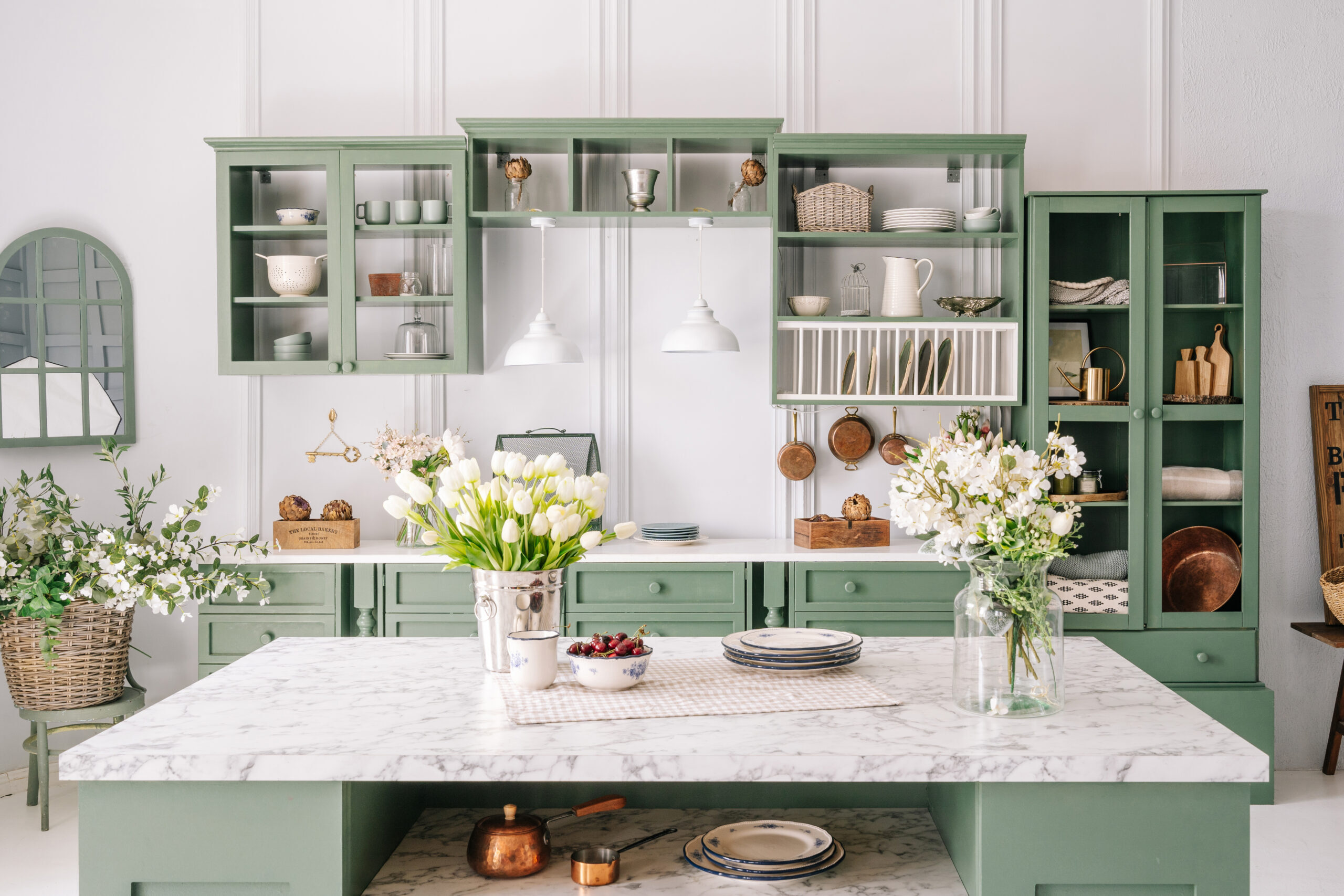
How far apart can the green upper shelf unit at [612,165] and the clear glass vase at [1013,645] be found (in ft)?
8.08

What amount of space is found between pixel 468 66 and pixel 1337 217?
147 inches

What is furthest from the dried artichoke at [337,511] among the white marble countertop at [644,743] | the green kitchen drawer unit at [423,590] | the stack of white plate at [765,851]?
the stack of white plate at [765,851]

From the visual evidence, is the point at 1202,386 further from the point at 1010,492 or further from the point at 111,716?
the point at 111,716

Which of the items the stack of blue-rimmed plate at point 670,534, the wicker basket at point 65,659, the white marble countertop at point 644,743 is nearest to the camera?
the white marble countertop at point 644,743

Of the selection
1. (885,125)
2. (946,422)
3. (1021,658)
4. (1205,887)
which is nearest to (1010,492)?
(1021,658)

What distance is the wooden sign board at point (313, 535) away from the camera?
151 inches

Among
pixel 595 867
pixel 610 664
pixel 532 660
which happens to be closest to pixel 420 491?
pixel 532 660

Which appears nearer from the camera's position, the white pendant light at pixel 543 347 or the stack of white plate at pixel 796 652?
the stack of white plate at pixel 796 652

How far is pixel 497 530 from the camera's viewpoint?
1.89 m

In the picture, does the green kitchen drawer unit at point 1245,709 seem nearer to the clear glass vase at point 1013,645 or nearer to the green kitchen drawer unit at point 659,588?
the green kitchen drawer unit at point 659,588

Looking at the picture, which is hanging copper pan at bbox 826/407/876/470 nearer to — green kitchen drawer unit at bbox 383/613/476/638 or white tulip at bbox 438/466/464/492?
green kitchen drawer unit at bbox 383/613/476/638

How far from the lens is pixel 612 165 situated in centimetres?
421

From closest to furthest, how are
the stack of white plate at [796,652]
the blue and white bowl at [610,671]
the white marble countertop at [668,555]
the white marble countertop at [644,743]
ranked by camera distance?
the white marble countertop at [644,743] < the blue and white bowl at [610,671] < the stack of white plate at [796,652] < the white marble countertop at [668,555]

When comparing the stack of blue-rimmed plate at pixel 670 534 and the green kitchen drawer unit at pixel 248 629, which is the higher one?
the stack of blue-rimmed plate at pixel 670 534
